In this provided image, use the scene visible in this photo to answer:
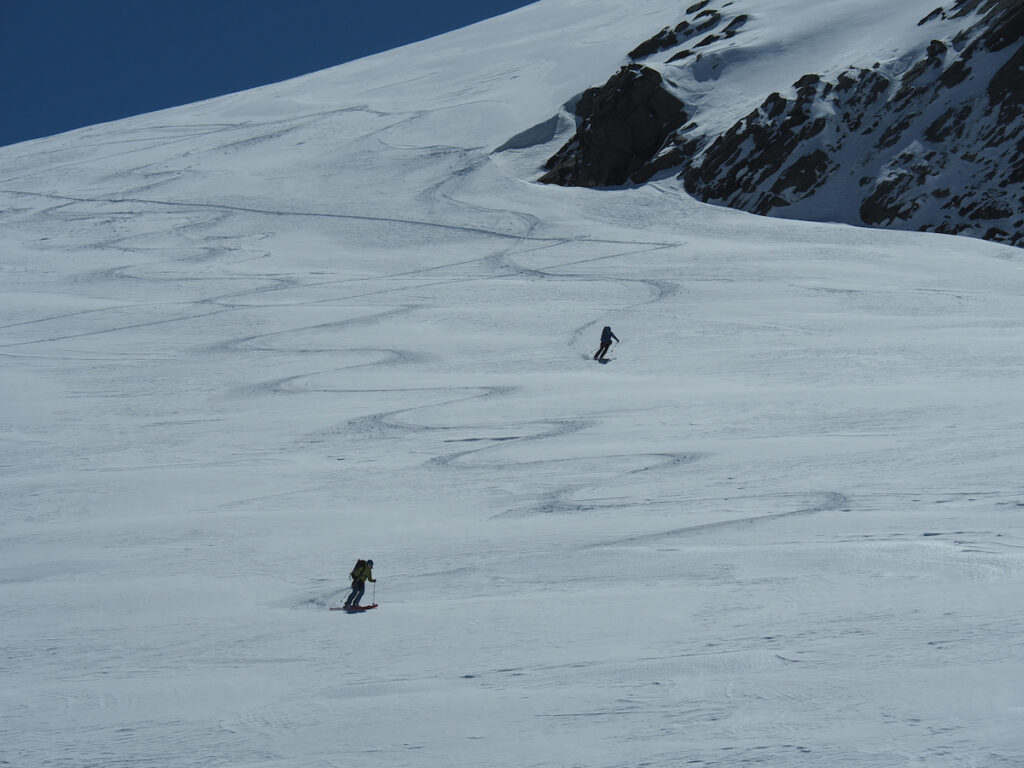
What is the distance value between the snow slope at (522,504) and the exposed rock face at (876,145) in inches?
99.3

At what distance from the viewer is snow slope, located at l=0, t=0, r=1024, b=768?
5832mm

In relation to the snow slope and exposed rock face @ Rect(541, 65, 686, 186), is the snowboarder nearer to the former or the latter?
the snow slope

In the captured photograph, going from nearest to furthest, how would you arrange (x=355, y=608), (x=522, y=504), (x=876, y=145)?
(x=355, y=608), (x=522, y=504), (x=876, y=145)

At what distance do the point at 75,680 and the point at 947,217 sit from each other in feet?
84.0

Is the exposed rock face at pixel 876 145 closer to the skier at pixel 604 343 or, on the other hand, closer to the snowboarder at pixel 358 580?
the skier at pixel 604 343

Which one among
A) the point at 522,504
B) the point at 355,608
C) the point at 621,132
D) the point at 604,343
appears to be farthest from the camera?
the point at 621,132

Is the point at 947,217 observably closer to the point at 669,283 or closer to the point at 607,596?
the point at 669,283

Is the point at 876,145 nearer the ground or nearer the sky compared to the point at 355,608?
nearer the sky

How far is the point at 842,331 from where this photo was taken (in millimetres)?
18141

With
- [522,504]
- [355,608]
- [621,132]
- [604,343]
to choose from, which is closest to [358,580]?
[355,608]

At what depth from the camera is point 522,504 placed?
1028 cm

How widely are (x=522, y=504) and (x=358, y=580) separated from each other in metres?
2.60

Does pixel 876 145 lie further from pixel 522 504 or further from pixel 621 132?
pixel 522 504

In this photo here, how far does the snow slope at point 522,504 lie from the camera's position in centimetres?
583
